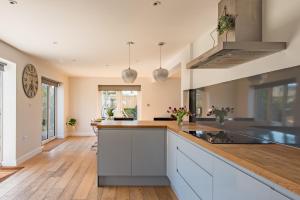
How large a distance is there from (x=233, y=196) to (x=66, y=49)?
14.6 feet

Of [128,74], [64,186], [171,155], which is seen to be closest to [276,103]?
[171,155]

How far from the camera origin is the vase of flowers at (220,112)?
117 inches

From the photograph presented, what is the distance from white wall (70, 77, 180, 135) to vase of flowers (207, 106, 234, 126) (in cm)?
632

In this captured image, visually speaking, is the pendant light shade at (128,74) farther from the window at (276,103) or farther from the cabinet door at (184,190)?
the window at (276,103)

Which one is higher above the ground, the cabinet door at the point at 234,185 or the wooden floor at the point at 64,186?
the cabinet door at the point at 234,185

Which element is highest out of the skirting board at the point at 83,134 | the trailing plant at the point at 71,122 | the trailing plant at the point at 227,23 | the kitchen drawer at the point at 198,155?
the trailing plant at the point at 227,23

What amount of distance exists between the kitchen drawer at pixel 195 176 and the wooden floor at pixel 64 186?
75 centimetres

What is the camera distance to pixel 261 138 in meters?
2.24

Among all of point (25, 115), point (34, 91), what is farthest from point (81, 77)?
point (25, 115)

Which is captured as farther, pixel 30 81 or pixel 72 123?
pixel 72 123

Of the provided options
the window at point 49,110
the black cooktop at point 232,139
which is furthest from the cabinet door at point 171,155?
the window at point 49,110

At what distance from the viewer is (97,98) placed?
32.3 feet

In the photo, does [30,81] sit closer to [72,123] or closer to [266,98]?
[72,123]

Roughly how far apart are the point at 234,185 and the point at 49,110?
25.9 ft
